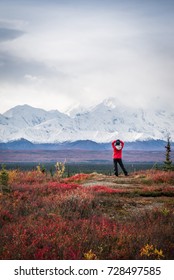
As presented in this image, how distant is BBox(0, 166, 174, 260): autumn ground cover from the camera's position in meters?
7.03

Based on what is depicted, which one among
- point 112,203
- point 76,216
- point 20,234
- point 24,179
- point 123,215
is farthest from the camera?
point 24,179

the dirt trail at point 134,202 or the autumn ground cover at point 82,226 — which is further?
the dirt trail at point 134,202

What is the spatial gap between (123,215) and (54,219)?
2552 millimetres

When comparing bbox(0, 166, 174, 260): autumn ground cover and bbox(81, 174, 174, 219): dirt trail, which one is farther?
bbox(81, 174, 174, 219): dirt trail

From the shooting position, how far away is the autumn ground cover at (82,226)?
703 centimetres

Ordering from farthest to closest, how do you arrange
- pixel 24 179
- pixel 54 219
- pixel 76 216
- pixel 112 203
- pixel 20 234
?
pixel 24 179 < pixel 112 203 < pixel 76 216 < pixel 54 219 < pixel 20 234

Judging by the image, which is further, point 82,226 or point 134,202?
point 134,202

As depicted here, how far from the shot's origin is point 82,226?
8.95 metres

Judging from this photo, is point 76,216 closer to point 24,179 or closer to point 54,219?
point 54,219
